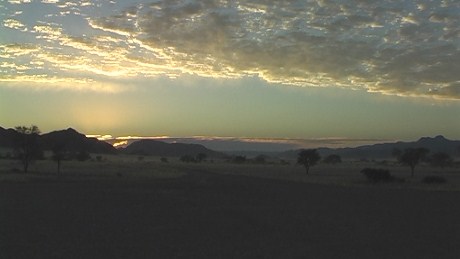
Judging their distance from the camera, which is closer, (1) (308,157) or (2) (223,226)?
(2) (223,226)

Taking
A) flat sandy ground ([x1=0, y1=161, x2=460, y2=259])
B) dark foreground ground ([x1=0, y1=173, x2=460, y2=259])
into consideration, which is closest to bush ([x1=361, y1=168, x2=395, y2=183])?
dark foreground ground ([x1=0, y1=173, x2=460, y2=259])

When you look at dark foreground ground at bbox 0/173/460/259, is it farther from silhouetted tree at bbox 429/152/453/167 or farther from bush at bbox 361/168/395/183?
silhouetted tree at bbox 429/152/453/167

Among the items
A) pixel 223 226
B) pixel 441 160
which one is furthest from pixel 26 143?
pixel 441 160

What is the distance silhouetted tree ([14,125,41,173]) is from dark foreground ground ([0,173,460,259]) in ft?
128

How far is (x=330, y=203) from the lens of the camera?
3384 cm

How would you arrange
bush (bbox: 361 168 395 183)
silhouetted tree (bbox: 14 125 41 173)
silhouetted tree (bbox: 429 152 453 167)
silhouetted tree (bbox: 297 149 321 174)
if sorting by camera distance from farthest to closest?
silhouetted tree (bbox: 429 152 453 167), silhouetted tree (bbox: 297 149 321 174), silhouetted tree (bbox: 14 125 41 173), bush (bbox: 361 168 395 183)

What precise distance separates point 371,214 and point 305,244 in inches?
412

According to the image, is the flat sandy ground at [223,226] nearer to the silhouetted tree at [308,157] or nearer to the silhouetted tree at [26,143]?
the silhouetted tree at [26,143]

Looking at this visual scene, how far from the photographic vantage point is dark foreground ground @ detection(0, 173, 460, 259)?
16.8m

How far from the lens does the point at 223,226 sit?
74.2 feet

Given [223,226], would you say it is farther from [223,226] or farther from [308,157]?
[308,157]

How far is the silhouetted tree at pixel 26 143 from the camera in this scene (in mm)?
74500

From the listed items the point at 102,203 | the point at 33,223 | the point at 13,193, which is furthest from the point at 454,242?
the point at 13,193

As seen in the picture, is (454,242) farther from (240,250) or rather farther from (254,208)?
(254,208)
